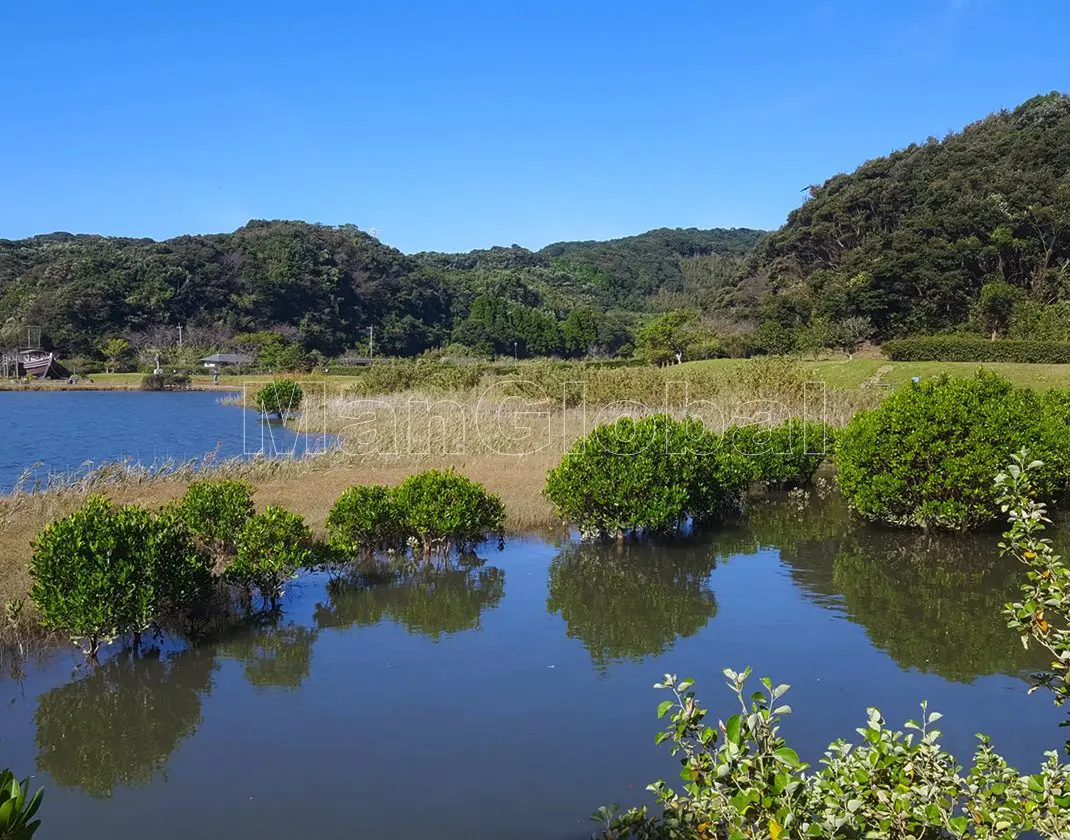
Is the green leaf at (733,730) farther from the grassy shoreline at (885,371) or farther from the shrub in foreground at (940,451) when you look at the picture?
the grassy shoreline at (885,371)

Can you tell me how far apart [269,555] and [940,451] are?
296 inches

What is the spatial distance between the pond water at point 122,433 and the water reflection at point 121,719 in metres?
6.56

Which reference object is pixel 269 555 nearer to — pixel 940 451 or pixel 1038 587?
pixel 1038 587

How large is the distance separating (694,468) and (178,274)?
217 feet

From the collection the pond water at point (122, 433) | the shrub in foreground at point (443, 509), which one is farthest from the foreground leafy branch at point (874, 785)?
the pond water at point (122, 433)

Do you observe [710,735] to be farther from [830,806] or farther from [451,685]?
[451,685]

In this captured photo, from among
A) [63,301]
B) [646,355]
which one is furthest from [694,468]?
[63,301]

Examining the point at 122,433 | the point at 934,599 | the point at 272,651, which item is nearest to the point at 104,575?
the point at 272,651

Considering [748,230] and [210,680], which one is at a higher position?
[748,230]

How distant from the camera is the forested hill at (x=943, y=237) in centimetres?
4194

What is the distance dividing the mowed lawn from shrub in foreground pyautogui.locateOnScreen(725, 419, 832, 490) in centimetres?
1148

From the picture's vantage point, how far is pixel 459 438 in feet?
53.4

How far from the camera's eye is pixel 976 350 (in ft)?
98.3

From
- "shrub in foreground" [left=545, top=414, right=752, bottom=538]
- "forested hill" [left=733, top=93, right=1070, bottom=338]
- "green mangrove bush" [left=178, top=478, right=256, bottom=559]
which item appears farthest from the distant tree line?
"green mangrove bush" [left=178, top=478, right=256, bottom=559]
